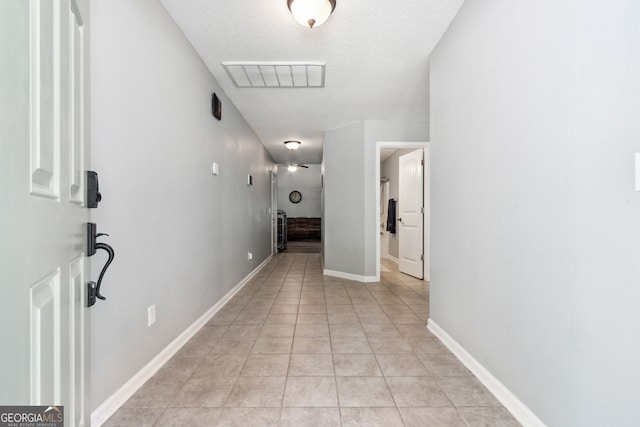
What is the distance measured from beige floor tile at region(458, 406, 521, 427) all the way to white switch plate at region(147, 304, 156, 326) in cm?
175

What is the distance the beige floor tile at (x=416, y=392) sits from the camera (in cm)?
152

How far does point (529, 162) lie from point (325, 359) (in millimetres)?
1613

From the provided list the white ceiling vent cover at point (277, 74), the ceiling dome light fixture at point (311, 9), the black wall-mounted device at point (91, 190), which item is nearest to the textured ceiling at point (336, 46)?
the white ceiling vent cover at point (277, 74)

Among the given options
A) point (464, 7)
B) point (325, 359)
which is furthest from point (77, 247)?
point (464, 7)

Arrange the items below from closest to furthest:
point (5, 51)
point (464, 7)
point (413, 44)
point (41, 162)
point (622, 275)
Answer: point (5, 51) → point (41, 162) → point (622, 275) → point (464, 7) → point (413, 44)

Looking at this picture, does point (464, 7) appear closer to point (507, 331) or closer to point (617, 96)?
point (617, 96)

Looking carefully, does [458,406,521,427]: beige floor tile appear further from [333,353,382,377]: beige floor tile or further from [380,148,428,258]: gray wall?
[380,148,428,258]: gray wall

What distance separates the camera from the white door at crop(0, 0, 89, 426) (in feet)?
1.95

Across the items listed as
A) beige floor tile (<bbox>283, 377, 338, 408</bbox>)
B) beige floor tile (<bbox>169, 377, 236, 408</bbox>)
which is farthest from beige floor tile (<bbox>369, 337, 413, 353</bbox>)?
beige floor tile (<bbox>169, 377, 236, 408</bbox>)

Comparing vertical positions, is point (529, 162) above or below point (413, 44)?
below

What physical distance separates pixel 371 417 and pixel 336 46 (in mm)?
2532

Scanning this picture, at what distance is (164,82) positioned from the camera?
1975 millimetres

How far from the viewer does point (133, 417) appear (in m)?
1.40

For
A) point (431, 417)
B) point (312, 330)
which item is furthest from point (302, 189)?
point (431, 417)
